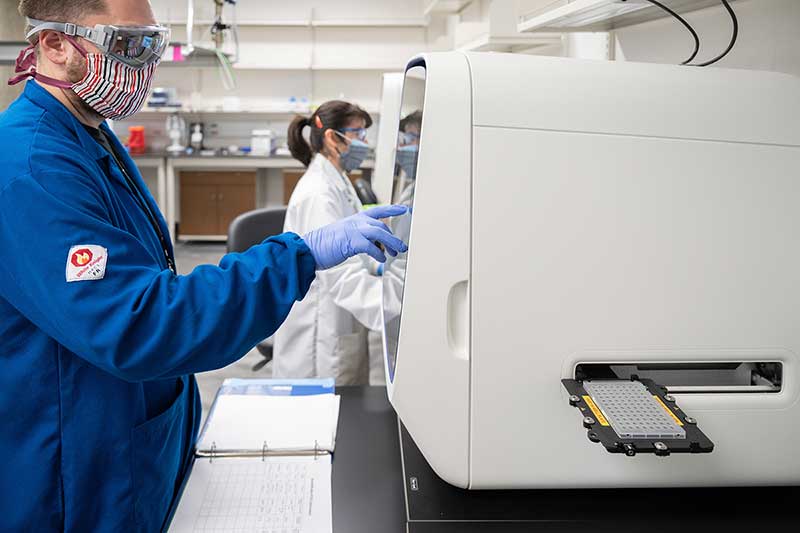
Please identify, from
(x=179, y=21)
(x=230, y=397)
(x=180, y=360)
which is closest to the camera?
(x=180, y=360)

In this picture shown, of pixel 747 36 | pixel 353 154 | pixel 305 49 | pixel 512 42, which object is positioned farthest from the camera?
pixel 305 49

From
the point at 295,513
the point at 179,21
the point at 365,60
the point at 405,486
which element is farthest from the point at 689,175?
the point at 179,21

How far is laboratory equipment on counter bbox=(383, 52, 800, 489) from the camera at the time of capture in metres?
0.74

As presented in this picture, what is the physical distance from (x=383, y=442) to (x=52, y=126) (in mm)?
614

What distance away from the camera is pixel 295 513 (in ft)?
2.79

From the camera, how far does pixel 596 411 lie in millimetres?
696

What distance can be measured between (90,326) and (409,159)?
0.44 meters

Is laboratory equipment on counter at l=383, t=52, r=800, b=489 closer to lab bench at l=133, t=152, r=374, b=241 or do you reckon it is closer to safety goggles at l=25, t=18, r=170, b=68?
safety goggles at l=25, t=18, r=170, b=68

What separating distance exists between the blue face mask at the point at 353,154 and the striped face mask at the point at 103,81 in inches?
51.4

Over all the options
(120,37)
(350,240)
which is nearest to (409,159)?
(350,240)

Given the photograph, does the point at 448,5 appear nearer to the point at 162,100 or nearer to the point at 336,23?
the point at 336,23

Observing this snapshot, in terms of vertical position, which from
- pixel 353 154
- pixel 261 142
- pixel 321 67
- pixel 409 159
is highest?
pixel 321 67

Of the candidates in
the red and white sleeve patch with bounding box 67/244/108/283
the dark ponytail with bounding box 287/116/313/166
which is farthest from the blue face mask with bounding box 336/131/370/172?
the red and white sleeve patch with bounding box 67/244/108/283

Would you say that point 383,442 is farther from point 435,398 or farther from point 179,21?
point 179,21
